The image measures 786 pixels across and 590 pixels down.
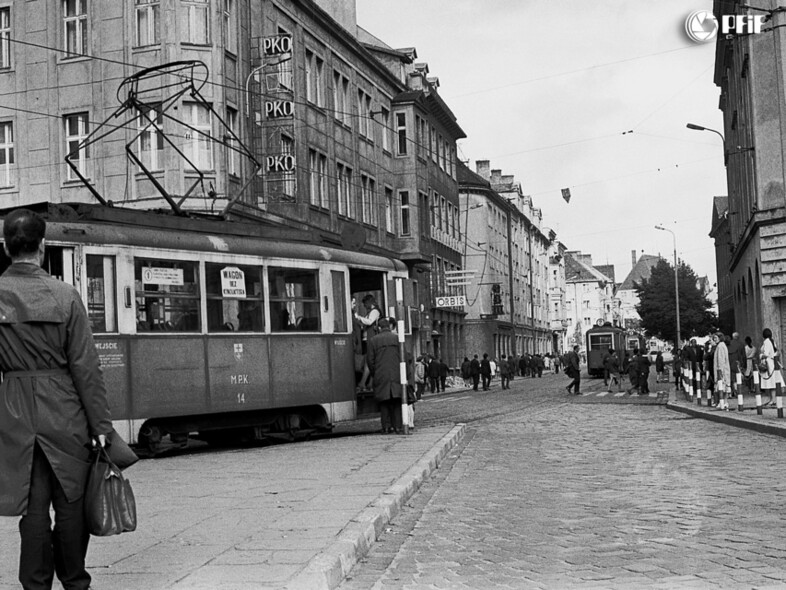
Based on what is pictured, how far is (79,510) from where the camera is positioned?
5.23m

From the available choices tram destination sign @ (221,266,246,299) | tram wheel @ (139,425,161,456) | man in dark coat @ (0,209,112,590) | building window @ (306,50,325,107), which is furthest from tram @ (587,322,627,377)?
man in dark coat @ (0,209,112,590)

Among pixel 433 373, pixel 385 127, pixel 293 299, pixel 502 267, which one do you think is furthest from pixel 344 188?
pixel 502 267

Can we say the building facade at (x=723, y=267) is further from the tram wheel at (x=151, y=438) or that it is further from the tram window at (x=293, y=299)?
the tram wheel at (x=151, y=438)

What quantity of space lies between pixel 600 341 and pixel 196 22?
44565mm

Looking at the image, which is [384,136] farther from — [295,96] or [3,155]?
[3,155]

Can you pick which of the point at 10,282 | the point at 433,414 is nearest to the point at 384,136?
the point at 433,414

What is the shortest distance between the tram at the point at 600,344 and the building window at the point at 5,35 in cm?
4389

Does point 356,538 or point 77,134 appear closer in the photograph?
point 356,538

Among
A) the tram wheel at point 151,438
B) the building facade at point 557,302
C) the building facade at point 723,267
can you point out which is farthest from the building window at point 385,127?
the building facade at point 557,302

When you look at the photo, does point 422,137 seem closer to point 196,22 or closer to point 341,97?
point 341,97

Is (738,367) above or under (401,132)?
under

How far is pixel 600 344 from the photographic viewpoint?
71.1 meters

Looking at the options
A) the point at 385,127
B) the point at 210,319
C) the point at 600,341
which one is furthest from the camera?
the point at 600,341

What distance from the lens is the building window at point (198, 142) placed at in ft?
104
